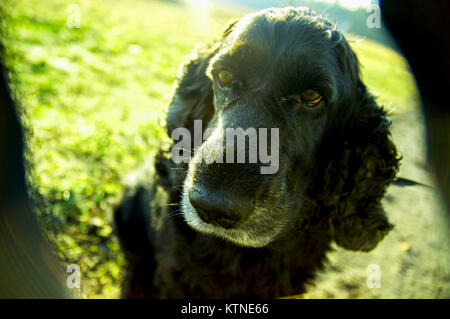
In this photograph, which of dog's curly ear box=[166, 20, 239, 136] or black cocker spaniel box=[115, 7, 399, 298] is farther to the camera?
dog's curly ear box=[166, 20, 239, 136]

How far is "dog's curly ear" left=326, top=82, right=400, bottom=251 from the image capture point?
2.85 metres

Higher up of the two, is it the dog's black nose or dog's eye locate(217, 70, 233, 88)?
dog's eye locate(217, 70, 233, 88)

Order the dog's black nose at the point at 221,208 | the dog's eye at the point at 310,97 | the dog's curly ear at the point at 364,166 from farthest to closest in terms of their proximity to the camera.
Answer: the dog's curly ear at the point at 364,166, the dog's eye at the point at 310,97, the dog's black nose at the point at 221,208

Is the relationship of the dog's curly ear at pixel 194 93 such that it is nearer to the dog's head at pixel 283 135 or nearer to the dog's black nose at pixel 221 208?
the dog's head at pixel 283 135

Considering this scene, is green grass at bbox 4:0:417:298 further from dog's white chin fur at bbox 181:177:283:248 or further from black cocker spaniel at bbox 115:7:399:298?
dog's white chin fur at bbox 181:177:283:248

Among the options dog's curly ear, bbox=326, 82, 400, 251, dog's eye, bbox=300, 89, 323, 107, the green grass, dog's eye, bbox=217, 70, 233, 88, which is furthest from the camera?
the green grass

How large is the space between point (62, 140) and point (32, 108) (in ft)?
3.35

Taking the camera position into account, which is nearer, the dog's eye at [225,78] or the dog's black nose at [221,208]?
the dog's black nose at [221,208]

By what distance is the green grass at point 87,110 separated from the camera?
3.57m

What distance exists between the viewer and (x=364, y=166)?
9.38 ft

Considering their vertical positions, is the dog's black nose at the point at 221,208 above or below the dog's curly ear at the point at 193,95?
below

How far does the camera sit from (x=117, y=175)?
464 centimetres

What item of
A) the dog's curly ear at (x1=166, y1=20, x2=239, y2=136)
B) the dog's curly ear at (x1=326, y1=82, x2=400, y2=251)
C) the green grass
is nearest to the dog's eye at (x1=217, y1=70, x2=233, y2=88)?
the dog's curly ear at (x1=166, y1=20, x2=239, y2=136)

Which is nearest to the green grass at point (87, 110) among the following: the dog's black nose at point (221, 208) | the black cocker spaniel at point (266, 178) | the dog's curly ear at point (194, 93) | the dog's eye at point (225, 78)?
the dog's curly ear at point (194, 93)
